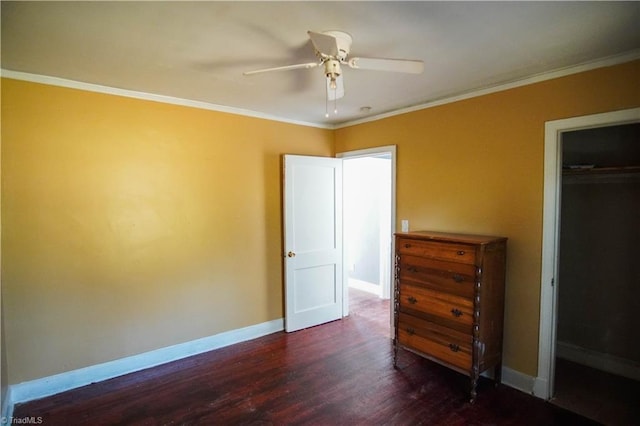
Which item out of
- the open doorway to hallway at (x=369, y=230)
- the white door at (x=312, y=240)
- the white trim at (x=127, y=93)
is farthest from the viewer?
the open doorway to hallway at (x=369, y=230)

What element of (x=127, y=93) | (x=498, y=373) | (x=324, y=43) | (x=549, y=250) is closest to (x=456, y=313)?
(x=498, y=373)

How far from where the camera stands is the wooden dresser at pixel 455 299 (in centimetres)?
250

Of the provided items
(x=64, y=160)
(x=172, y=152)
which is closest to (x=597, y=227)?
(x=172, y=152)

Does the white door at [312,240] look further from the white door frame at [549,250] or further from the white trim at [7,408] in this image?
the white trim at [7,408]

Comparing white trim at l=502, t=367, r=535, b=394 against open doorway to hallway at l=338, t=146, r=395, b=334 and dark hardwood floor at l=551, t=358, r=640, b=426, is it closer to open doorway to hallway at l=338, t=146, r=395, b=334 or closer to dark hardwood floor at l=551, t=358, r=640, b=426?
dark hardwood floor at l=551, t=358, r=640, b=426

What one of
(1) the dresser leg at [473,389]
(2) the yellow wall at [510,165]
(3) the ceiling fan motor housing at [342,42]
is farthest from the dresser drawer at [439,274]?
(3) the ceiling fan motor housing at [342,42]

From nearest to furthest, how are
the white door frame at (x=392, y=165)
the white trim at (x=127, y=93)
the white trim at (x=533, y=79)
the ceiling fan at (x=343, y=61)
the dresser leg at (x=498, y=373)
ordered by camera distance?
the ceiling fan at (x=343, y=61) < the white trim at (x=533, y=79) < the white trim at (x=127, y=93) < the dresser leg at (x=498, y=373) < the white door frame at (x=392, y=165)

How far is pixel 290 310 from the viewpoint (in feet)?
12.7

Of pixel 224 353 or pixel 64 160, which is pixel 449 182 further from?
pixel 64 160

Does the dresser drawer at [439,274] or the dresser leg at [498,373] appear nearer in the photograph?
the dresser drawer at [439,274]

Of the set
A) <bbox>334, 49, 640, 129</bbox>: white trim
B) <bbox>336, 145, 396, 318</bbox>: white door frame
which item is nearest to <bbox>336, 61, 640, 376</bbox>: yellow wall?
<bbox>334, 49, 640, 129</bbox>: white trim

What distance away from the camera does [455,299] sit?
8.52 ft

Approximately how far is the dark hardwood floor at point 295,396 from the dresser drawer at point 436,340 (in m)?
0.26

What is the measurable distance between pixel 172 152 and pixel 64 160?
0.83 m
